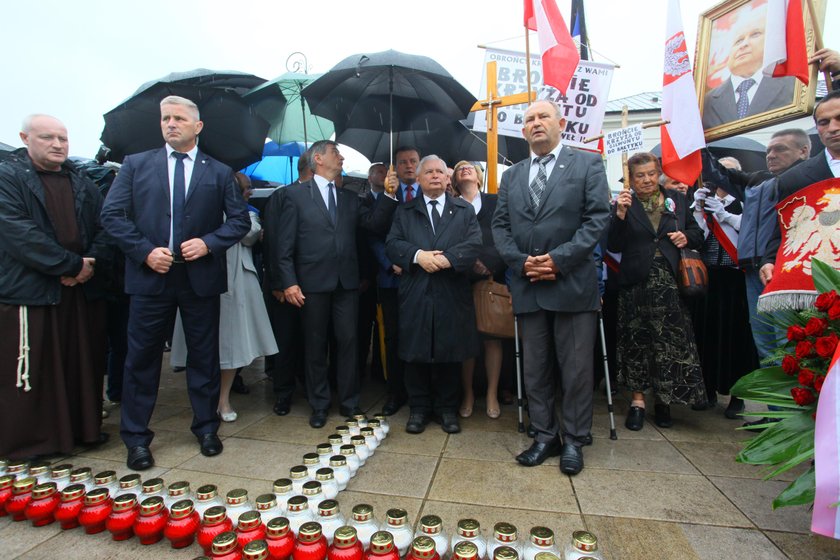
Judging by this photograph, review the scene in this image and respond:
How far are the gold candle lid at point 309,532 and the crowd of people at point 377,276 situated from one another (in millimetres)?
1583

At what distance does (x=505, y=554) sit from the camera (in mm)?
1800

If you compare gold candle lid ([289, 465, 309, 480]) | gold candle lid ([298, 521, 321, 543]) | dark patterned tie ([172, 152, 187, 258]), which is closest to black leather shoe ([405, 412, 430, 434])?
gold candle lid ([289, 465, 309, 480])

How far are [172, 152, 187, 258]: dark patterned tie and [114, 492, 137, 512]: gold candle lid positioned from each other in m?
1.54

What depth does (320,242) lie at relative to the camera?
400 centimetres

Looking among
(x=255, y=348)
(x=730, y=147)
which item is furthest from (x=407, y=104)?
(x=730, y=147)

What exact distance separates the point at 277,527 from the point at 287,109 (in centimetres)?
548

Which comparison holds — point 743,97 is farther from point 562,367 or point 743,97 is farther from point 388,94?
point 388,94

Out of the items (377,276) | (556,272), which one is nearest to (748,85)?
(556,272)

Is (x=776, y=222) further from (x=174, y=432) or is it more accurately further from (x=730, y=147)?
(x=174, y=432)

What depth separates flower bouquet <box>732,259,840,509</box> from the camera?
1894 millimetres

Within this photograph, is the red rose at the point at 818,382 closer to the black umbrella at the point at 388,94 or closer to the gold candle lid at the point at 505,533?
the gold candle lid at the point at 505,533

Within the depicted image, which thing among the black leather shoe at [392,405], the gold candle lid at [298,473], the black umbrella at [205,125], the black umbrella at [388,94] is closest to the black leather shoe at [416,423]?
the black leather shoe at [392,405]

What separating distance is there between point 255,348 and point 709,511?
348cm

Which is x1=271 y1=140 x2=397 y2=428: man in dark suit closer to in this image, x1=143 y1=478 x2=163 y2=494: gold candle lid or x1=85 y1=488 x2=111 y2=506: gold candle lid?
x1=143 y1=478 x2=163 y2=494: gold candle lid
